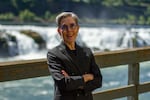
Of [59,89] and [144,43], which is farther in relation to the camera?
[144,43]

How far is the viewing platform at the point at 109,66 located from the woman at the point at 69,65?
0.44 metres

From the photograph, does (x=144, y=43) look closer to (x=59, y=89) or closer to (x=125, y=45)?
(x=125, y=45)

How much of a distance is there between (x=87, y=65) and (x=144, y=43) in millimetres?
33352

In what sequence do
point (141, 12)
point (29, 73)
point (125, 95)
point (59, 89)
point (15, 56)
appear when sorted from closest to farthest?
point (59, 89), point (29, 73), point (125, 95), point (15, 56), point (141, 12)

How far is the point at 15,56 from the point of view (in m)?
31.5

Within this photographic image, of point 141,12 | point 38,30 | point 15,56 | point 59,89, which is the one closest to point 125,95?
point 59,89

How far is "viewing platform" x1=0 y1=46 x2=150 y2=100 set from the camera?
9.98ft

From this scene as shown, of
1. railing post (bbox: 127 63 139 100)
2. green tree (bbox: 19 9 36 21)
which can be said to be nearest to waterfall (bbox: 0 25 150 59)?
railing post (bbox: 127 63 139 100)

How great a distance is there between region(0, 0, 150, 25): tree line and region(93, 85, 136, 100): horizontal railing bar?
64.5 metres

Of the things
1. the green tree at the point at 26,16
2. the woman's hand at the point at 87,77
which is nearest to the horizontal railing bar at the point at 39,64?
the woman's hand at the point at 87,77

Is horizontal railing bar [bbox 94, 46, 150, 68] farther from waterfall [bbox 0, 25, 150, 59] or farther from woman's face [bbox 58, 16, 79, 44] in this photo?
waterfall [bbox 0, 25, 150, 59]

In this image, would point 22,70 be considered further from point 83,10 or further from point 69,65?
point 83,10

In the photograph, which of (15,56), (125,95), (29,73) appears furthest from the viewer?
(15,56)

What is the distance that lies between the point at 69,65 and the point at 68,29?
0.23m
